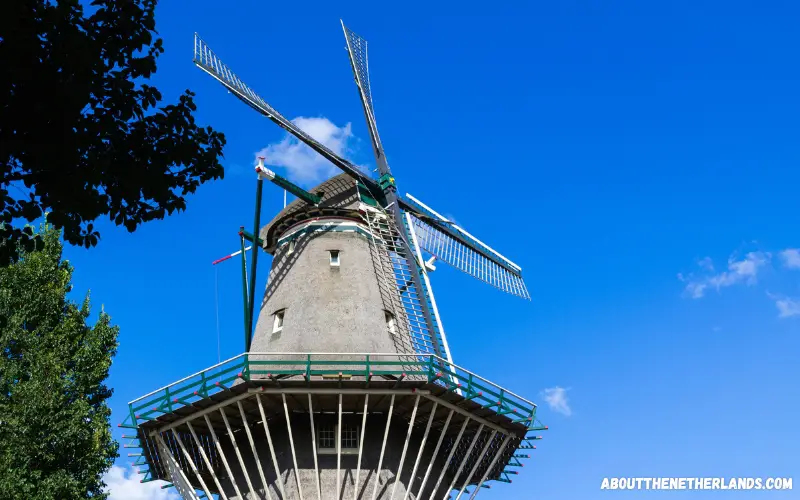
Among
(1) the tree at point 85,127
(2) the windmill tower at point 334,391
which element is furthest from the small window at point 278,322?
(1) the tree at point 85,127

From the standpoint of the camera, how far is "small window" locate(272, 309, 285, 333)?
2504 cm

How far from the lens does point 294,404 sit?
21859mm

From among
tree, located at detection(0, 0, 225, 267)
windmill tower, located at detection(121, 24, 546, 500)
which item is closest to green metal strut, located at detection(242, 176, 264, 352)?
windmill tower, located at detection(121, 24, 546, 500)

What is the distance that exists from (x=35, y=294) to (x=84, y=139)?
17.3 m

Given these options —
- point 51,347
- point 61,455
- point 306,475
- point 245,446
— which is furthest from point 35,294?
point 306,475

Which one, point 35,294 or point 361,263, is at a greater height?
point 361,263

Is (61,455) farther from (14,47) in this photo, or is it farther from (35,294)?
(14,47)

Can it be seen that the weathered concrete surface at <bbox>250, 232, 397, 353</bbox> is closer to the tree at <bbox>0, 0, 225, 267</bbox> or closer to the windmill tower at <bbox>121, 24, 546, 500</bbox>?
the windmill tower at <bbox>121, 24, 546, 500</bbox>

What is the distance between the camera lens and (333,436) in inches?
885

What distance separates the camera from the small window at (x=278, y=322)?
2504 cm

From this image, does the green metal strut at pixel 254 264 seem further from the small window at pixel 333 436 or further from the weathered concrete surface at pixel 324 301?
the small window at pixel 333 436

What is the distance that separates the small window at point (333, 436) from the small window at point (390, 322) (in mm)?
3600

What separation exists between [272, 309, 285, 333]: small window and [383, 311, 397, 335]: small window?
121 inches

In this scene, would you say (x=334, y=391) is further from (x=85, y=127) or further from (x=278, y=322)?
(x=85, y=127)
